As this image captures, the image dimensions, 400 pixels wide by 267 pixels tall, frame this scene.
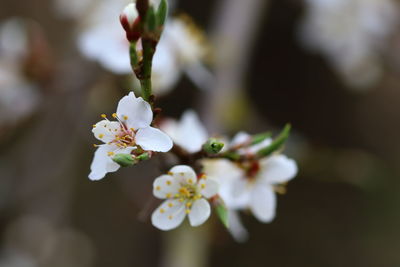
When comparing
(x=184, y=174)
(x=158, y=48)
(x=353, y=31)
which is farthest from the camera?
(x=353, y=31)

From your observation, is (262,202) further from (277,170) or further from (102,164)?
(102,164)

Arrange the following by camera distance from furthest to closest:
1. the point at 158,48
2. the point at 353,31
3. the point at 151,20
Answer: the point at 353,31, the point at 158,48, the point at 151,20

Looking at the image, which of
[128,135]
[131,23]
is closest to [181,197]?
[128,135]

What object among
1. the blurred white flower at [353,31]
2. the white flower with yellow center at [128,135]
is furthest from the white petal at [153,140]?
the blurred white flower at [353,31]

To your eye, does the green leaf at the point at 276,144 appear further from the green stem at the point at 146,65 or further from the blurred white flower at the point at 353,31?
the blurred white flower at the point at 353,31

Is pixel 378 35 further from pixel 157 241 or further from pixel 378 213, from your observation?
pixel 157 241
